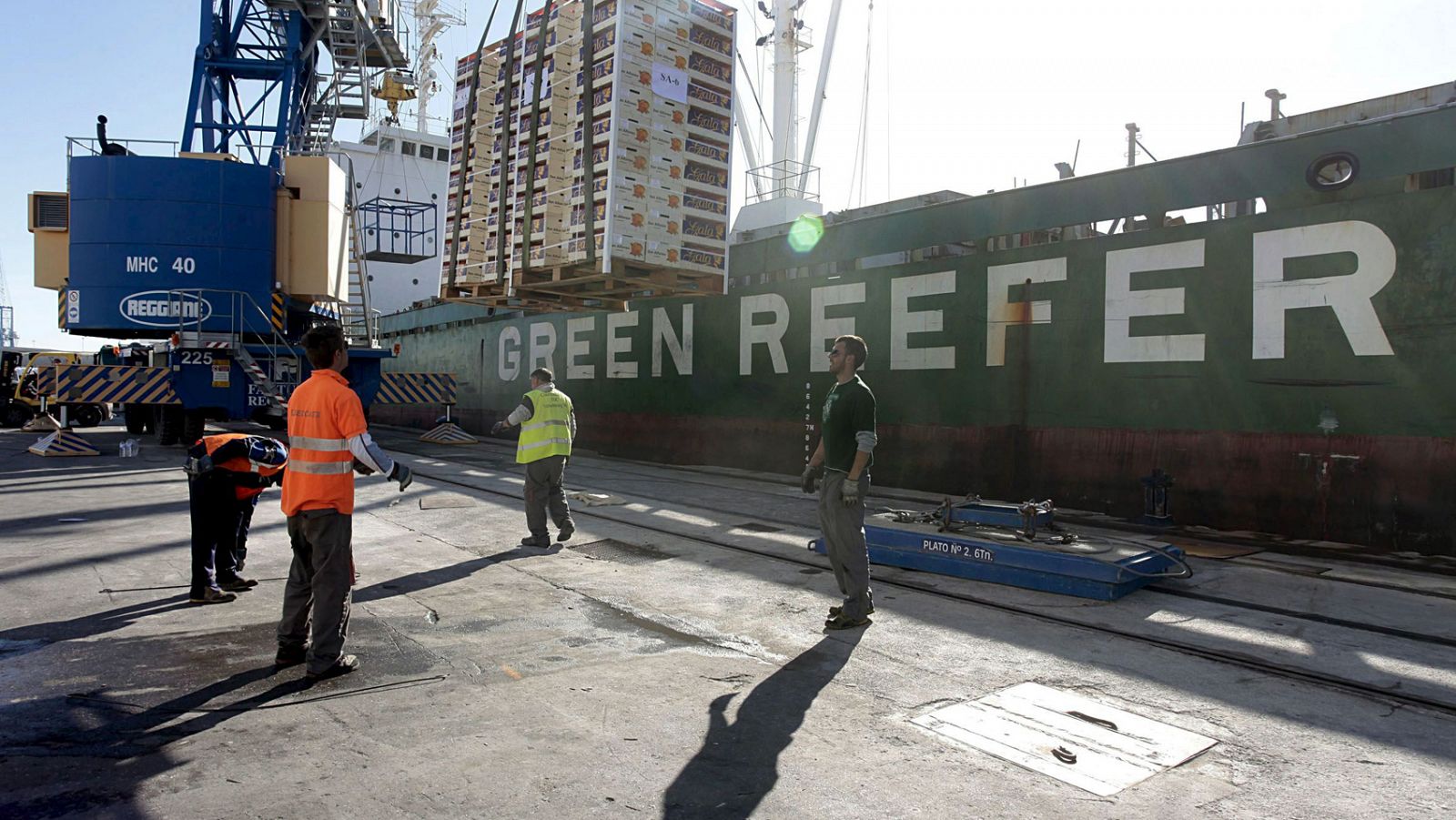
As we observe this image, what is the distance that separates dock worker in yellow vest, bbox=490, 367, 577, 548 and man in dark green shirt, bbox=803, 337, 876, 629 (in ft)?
11.3

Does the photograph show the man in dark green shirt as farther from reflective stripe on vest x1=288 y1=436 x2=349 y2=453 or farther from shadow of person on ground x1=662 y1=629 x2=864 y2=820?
reflective stripe on vest x1=288 y1=436 x2=349 y2=453

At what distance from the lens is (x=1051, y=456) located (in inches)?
466

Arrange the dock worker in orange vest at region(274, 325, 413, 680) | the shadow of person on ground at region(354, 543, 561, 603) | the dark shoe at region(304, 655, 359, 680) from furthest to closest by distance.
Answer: the shadow of person on ground at region(354, 543, 561, 603) → the dock worker in orange vest at region(274, 325, 413, 680) → the dark shoe at region(304, 655, 359, 680)

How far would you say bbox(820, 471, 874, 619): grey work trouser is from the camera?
584cm

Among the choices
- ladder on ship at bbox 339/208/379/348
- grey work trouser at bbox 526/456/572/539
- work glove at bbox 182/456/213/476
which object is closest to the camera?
work glove at bbox 182/456/213/476

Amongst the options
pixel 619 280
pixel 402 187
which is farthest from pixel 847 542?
pixel 402 187

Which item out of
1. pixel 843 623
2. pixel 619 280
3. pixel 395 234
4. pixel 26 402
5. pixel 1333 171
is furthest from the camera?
pixel 395 234

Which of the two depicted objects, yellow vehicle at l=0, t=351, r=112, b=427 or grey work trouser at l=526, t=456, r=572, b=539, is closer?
grey work trouser at l=526, t=456, r=572, b=539

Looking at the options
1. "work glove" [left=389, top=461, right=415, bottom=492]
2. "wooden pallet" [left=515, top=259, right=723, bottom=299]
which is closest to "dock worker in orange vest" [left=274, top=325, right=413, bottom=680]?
"work glove" [left=389, top=461, right=415, bottom=492]

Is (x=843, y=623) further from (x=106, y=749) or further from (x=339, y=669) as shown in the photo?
(x=106, y=749)

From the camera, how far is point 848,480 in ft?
19.2

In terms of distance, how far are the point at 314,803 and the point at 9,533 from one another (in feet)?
24.3

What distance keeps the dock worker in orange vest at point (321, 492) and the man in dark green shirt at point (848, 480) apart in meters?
2.76

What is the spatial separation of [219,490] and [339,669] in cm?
225
